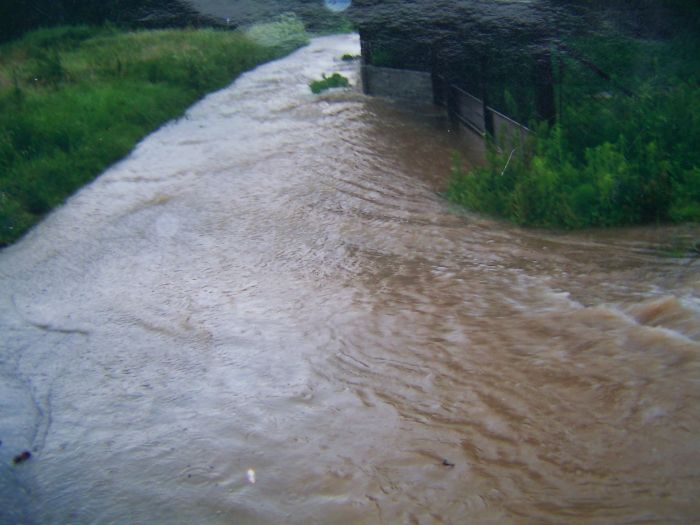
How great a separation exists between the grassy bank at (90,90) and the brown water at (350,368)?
2.25m

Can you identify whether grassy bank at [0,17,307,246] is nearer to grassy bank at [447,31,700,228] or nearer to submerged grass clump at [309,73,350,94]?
submerged grass clump at [309,73,350,94]

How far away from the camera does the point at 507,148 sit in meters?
9.64

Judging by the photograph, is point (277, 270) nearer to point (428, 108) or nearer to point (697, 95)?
point (697, 95)

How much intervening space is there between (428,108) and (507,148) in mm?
5148

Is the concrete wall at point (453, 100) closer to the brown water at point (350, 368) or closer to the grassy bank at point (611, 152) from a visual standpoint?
the grassy bank at point (611, 152)

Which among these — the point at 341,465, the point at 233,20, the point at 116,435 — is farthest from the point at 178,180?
the point at 341,465

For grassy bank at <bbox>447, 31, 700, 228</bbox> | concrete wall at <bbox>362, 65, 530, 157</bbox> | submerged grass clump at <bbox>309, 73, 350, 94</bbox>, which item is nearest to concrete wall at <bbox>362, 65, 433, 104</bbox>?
concrete wall at <bbox>362, 65, 530, 157</bbox>

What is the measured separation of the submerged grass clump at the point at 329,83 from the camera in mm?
16859

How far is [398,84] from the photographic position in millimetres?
15484

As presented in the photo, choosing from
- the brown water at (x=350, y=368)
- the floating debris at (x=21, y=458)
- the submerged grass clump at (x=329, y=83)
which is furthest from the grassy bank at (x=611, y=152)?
the submerged grass clump at (x=329, y=83)

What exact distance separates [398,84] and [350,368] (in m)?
10.8

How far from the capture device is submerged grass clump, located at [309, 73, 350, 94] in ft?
55.3

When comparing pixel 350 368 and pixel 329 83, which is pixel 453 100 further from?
pixel 350 368

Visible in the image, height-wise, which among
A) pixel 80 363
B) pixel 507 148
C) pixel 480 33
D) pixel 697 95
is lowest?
pixel 80 363
